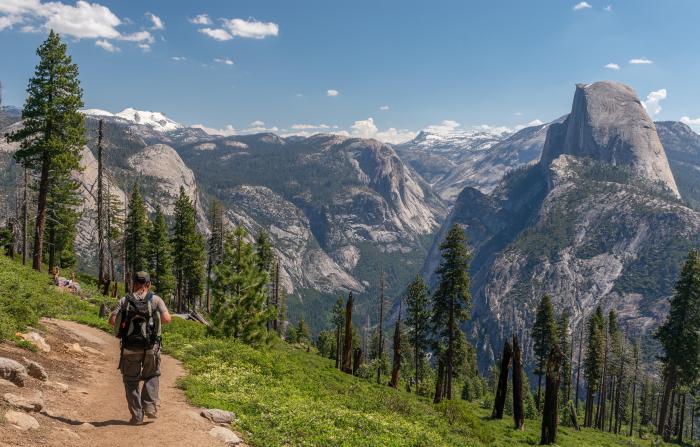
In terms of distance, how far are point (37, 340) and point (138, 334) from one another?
24.7ft

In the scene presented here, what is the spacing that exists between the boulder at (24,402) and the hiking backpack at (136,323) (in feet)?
6.76

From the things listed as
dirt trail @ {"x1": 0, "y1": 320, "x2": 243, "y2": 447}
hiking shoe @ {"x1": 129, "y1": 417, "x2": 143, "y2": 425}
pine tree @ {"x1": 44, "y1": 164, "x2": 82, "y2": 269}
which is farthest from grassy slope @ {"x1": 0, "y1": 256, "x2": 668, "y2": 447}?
pine tree @ {"x1": 44, "y1": 164, "x2": 82, "y2": 269}

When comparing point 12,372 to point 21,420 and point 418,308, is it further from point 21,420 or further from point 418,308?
point 418,308

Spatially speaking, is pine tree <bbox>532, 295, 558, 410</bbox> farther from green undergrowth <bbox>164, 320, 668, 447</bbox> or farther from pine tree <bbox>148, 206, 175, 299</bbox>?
pine tree <bbox>148, 206, 175, 299</bbox>

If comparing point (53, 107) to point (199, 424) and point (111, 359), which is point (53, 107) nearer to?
point (111, 359)

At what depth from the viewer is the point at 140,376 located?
31.6ft

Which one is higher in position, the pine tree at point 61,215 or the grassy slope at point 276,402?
the pine tree at point 61,215

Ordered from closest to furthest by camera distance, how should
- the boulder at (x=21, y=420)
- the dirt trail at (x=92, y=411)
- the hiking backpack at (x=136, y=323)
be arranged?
1. the boulder at (x=21, y=420)
2. the dirt trail at (x=92, y=411)
3. the hiking backpack at (x=136, y=323)

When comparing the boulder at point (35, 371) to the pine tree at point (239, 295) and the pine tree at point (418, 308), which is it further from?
the pine tree at point (418, 308)

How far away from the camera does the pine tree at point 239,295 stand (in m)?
27.7

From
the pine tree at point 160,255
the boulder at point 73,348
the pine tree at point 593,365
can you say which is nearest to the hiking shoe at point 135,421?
the boulder at point 73,348

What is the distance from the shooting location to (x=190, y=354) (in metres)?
19.2

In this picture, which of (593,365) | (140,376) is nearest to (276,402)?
(140,376)

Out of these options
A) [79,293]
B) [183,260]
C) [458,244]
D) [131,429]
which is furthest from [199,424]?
[183,260]
